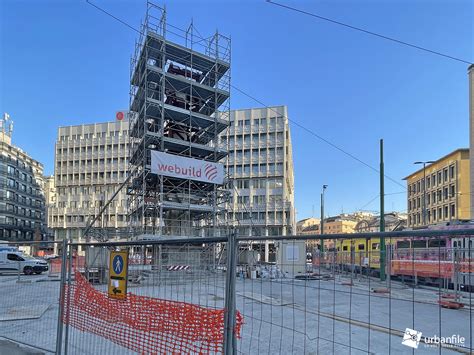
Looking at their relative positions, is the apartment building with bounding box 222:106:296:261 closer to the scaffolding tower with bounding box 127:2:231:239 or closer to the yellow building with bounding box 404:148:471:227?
the yellow building with bounding box 404:148:471:227

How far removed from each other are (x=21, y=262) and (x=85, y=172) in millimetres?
63078

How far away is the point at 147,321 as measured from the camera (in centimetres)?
500

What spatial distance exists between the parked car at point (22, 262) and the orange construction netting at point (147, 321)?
25.7m

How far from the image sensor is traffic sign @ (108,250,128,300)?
5.14m

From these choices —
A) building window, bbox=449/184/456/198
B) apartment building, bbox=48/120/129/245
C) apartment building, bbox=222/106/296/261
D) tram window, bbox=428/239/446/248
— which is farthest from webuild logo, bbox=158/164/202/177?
apartment building, bbox=48/120/129/245

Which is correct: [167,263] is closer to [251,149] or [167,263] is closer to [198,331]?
[198,331]

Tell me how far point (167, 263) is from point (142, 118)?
27684 mm

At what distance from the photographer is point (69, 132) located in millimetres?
91312

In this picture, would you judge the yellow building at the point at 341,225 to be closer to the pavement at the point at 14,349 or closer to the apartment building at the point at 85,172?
the apartment building at the point at 85,172

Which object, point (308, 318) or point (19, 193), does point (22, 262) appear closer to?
point (308, 318)

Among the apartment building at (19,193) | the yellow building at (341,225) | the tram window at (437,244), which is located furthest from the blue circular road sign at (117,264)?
the yellow building at (341,225)

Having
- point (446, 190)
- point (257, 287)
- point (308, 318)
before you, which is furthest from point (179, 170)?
point (446, 190)

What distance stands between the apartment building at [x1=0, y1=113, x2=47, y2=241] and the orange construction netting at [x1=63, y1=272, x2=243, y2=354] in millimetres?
91505

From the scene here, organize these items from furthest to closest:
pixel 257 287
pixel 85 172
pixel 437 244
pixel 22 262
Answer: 1. pixel 85 172
2. pixel 22 262
3. pixel 257 287
4. pixel 437 244
